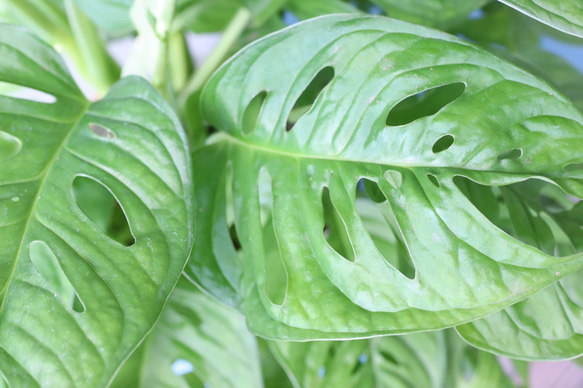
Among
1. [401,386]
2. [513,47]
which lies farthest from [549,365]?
[513,47]

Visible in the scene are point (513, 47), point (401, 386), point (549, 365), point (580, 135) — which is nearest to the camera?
point (580, 135)

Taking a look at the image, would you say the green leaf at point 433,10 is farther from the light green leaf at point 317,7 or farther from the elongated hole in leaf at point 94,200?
the elongated hole in leaf at point 94,200

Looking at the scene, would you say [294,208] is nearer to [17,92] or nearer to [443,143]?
Answer: [443,143]

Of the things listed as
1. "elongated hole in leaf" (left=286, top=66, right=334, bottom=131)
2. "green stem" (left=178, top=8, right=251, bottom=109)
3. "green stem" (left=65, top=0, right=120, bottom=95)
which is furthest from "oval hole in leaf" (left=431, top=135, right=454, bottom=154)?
"green stem" (left=65, top=0, right=120, bottom=95)

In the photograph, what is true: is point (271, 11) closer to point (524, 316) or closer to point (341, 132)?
point (341, 132)

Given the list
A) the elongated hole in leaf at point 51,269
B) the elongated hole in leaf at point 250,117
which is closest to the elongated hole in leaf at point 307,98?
the elongated hole in leaf at point 250,117

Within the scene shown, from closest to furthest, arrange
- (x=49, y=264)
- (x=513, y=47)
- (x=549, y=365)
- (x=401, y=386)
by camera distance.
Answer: (x=49, y=264), (x=401, y=386), (x=513, y=47), (x=549, y=365)

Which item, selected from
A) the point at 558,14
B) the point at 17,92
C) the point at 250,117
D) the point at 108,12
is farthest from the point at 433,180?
the point at 17,92
